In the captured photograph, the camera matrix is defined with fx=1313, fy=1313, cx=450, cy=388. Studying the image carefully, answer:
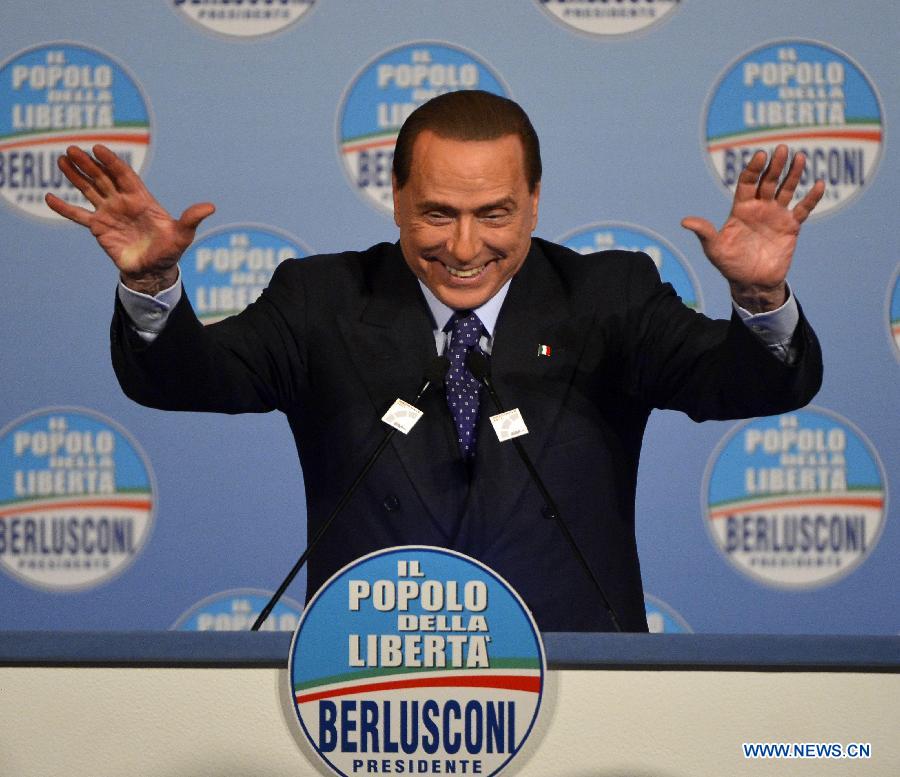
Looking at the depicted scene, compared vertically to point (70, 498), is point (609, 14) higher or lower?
higher

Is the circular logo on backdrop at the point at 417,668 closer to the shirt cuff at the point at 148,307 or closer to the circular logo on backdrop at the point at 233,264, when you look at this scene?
the shirt cuff at the point at 148,307

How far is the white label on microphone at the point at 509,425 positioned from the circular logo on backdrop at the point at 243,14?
147 centimetres

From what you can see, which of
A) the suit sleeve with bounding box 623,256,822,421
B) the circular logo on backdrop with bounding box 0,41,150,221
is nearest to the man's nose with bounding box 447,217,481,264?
the suit sleeve with bounding box 623,256,822,421

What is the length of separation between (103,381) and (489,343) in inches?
47.1

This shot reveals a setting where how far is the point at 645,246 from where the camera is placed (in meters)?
2.83

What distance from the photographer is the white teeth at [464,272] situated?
204 centimetres

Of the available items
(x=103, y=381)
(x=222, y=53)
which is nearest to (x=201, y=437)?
(x=103, y=381)

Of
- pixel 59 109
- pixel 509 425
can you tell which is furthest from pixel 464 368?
pixel 59 109

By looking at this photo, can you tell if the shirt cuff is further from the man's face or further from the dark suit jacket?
the man's face

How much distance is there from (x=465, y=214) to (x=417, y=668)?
2.93 feet

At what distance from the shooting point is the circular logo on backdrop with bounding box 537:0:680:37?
9.27 feet

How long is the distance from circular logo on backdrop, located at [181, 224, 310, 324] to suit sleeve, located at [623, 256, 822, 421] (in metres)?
0.97
